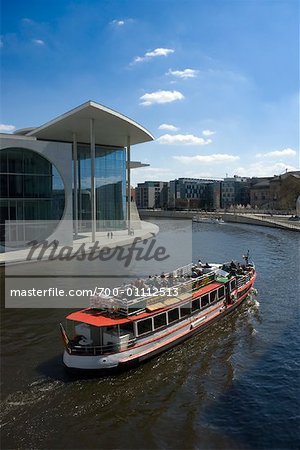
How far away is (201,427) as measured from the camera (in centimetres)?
1141

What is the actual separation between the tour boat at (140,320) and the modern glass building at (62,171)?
2468 centimetres

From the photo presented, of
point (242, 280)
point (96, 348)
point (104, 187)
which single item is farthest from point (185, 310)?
point (104, 187)

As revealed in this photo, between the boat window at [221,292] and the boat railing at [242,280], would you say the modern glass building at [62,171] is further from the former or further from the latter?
the boat window at [221,292]

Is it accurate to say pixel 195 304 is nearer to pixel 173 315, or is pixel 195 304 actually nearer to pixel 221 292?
pixel 173 315

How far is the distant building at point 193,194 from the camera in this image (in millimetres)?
180125

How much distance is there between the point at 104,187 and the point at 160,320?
40.8 m

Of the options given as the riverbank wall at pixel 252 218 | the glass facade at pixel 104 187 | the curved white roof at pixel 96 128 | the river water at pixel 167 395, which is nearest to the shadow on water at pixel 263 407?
the river water at pixel 167 395

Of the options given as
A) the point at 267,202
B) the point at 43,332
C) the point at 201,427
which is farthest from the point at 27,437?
the point at 267,202

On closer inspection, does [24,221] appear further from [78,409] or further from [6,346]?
[78,409]

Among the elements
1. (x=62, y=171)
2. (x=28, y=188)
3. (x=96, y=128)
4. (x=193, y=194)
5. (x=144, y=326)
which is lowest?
(x=144, y=326)

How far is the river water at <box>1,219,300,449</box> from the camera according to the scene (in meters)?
11.0

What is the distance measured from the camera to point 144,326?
15.7 meters

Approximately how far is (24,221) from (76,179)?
11359mm

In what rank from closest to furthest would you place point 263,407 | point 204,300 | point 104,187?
point 263,407, point 204,300, point 104,187
